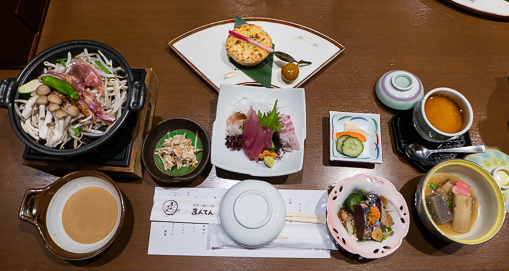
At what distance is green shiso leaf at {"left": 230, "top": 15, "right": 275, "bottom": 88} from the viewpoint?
73.4 inches

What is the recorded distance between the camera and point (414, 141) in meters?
1.71

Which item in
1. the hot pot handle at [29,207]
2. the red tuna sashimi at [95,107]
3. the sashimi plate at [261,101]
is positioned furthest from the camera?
the sashimi plate at [261,101]

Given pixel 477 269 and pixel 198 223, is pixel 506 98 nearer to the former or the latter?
pixel 477 269

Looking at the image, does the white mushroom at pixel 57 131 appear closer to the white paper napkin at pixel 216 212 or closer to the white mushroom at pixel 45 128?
the white mushroom at pixel 45 128

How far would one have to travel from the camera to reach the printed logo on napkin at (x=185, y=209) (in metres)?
1.58

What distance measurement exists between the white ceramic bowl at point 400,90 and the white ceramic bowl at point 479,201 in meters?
0.44

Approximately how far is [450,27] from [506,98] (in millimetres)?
653

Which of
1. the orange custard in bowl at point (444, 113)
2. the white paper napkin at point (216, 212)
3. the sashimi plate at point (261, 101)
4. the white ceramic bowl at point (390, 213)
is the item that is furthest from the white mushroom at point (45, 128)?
the orange custard in bowl at point (444, 113)

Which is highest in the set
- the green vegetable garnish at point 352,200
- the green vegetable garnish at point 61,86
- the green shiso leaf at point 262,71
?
the green vegetable garnish at point 61,86

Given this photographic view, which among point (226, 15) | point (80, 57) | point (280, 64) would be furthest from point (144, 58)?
point (280, 64)

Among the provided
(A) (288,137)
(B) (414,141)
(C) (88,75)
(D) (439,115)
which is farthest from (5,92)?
(D) (439,115)

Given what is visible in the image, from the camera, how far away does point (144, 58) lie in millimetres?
1970

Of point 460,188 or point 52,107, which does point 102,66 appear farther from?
point 460,188

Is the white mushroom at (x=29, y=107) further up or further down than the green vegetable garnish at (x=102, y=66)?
further down
